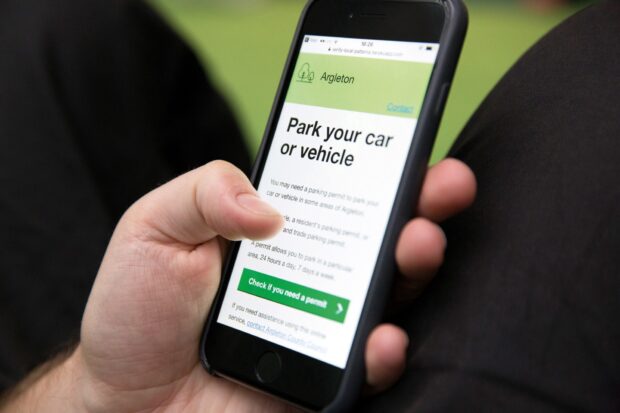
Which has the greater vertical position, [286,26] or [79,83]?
[79,83]

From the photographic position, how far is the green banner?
461mm

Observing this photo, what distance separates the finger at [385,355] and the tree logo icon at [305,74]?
19cm

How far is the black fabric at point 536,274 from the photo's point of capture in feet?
1.24

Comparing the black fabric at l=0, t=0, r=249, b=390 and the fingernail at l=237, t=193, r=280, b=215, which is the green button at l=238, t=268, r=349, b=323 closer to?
the fingernail at l=237, t=193, r=280, b=215

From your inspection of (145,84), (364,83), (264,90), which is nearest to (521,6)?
(264,90)

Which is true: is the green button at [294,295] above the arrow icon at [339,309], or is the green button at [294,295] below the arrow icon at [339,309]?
below

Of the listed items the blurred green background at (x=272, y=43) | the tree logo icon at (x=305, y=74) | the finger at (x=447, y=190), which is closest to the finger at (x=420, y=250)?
the finger at (x=447, y=190)

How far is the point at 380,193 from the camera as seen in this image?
1.48 feet

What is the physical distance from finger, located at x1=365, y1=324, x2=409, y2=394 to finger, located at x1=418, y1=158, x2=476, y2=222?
0.07 metres

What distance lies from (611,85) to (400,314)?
182 mm

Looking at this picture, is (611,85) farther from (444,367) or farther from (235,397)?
(235,397)

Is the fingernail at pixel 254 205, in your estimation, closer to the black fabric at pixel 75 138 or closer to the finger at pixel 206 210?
the finger at pixel 206 210

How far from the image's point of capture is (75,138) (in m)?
0.83

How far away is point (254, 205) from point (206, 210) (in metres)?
0.03
